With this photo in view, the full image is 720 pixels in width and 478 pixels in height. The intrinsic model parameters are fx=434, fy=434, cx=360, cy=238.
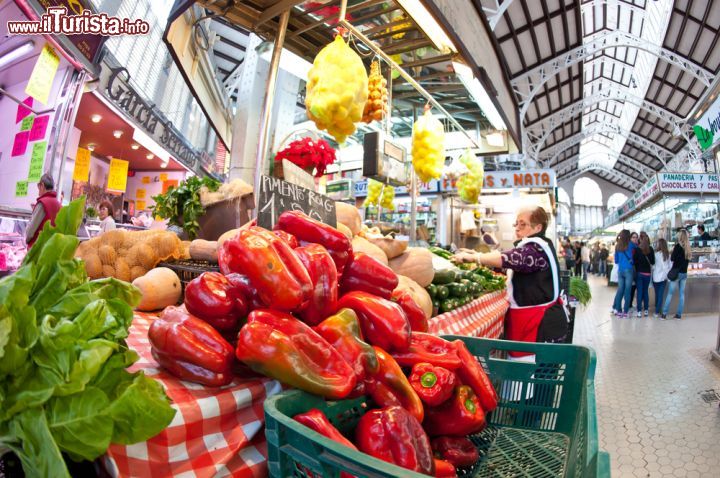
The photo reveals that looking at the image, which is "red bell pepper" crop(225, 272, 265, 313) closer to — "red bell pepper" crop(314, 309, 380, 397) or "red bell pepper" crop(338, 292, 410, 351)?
"red bell pepper" crop(314, 309, 380, 397)

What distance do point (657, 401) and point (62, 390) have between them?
4.54 metres

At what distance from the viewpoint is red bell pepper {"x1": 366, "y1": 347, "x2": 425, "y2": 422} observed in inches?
39.5

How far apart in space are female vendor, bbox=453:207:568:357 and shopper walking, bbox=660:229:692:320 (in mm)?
7301

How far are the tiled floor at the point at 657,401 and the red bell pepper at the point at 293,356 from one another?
2.48 meters

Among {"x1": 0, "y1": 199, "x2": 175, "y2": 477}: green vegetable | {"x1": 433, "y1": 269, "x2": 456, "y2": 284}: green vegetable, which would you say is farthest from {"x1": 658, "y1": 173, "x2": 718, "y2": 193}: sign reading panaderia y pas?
{"x1": 0, "y1": 199, "x2": 175, "y2": 477}: green vegetable

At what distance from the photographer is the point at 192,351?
0.89m

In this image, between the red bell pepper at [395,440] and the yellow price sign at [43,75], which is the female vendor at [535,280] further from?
the yellow price sign at [43,75]

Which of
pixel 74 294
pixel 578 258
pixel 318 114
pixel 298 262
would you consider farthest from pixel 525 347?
pixel 578 258

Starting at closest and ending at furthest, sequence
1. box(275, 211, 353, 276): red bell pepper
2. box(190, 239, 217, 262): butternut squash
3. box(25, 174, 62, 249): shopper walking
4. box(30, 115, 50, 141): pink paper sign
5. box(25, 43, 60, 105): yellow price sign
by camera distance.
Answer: box(275, 211, 353, 276): red bell pepper < box(190, 239, 217, 262): butternut squash < box(25, 174, 62, 249): shopper walking < box(25, 43, 60, 105): yellow price sign < box(30, 115, 50, 141): pink paper sign

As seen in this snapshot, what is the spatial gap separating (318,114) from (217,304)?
1448mm

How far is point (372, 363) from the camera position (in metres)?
0.99

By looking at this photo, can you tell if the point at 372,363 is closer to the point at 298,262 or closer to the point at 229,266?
the point at 298,262

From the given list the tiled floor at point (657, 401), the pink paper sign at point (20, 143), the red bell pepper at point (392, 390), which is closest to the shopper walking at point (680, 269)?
the tiled floor at point (657, 401)

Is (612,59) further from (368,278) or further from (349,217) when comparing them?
(368,278)
